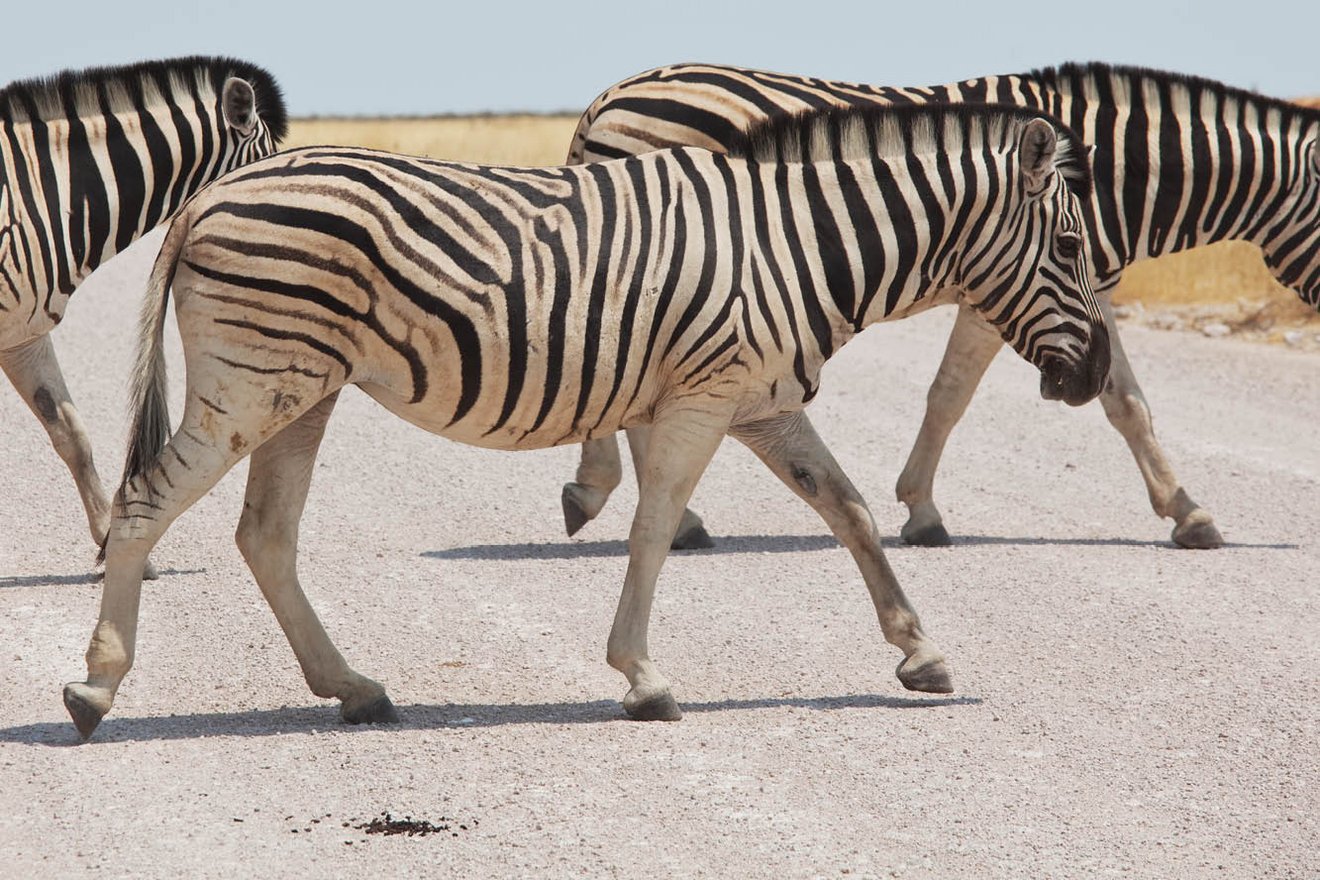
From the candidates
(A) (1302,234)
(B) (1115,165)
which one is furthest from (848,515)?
(A) (1302,234)

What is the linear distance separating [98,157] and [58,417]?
140 cm

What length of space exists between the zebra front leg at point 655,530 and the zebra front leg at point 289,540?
862 millimetres

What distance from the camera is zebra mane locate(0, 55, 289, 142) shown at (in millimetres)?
7891

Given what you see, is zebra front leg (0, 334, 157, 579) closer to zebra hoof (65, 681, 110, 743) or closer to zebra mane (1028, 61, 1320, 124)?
zebra hoof (65, 681, 110, 743)

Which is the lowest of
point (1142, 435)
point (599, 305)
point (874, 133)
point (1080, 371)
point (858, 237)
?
point (1142, 435)

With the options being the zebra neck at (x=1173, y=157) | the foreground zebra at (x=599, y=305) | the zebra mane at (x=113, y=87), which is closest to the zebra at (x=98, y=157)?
the zebra mane at (x=113, y=87)

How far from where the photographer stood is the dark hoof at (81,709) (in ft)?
18.9

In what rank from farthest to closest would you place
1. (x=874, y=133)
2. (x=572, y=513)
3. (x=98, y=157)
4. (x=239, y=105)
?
(x=572, y=513)
(x=239, y=105)
(x=98, y=157)
(x=874, y=133)

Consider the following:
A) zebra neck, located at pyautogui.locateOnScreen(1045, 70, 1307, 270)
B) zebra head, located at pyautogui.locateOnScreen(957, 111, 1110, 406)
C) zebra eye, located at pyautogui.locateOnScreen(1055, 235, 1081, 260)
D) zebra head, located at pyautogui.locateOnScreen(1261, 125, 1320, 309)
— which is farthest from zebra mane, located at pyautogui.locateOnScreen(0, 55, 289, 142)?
zebra head, located at pyautogui.locateOnScreen(1261, 125, 1320, 309)

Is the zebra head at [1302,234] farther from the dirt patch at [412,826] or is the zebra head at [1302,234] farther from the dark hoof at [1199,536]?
the dirt patch at [412,826]

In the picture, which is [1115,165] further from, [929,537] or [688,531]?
[688,531]

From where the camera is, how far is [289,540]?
6238mm

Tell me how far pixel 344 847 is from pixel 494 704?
1566mm

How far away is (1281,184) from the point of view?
31.4 feet
